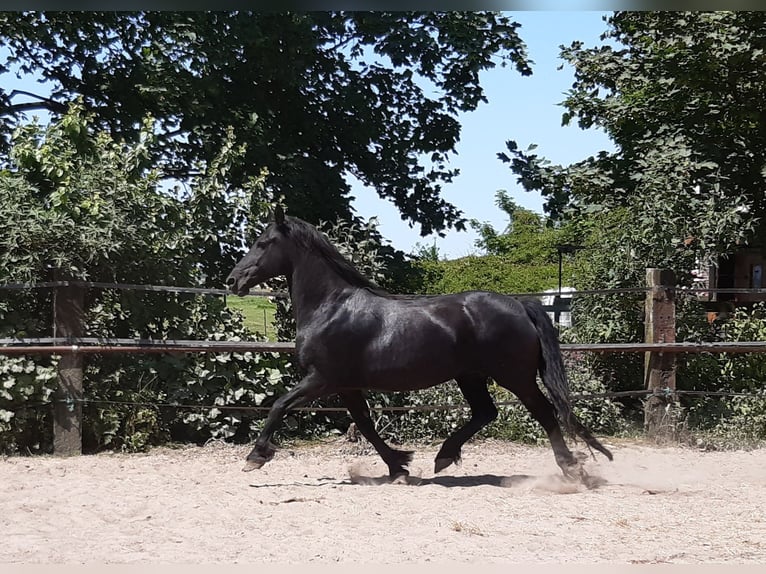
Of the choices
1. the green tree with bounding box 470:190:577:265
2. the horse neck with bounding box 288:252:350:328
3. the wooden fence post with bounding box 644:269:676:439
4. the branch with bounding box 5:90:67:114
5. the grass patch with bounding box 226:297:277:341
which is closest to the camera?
the horse neck with bounding box 288:252:350:328

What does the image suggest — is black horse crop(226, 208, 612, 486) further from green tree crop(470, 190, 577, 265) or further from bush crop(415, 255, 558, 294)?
green tree crop(470, 190, 577, 265)

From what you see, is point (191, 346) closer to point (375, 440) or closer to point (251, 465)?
point (251, 465)

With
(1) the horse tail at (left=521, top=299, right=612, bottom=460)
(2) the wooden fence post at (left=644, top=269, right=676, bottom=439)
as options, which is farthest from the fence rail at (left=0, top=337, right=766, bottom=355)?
(1) the horse tail at (left=521, top=299, right=612, bottom=460)

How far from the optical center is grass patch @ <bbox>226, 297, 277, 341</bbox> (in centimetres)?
823

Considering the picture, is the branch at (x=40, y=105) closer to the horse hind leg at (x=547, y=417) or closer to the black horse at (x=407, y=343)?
the black horse at (x=407, y=343)

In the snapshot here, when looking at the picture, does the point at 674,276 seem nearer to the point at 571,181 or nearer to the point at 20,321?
the point at 571,181

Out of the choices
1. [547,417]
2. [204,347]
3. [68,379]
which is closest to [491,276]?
[204,347]

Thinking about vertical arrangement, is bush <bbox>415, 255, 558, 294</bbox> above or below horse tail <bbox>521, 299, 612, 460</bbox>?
above

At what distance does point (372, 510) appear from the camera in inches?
193

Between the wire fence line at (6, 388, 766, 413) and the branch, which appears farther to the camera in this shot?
the branch

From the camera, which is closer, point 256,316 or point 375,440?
point 375,440

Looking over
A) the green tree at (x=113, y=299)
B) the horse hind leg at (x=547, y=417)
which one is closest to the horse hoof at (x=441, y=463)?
the horse hind leg at (x=547, y=417)

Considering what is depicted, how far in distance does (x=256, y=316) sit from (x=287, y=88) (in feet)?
10.9

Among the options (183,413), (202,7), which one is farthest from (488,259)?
(202,7)
